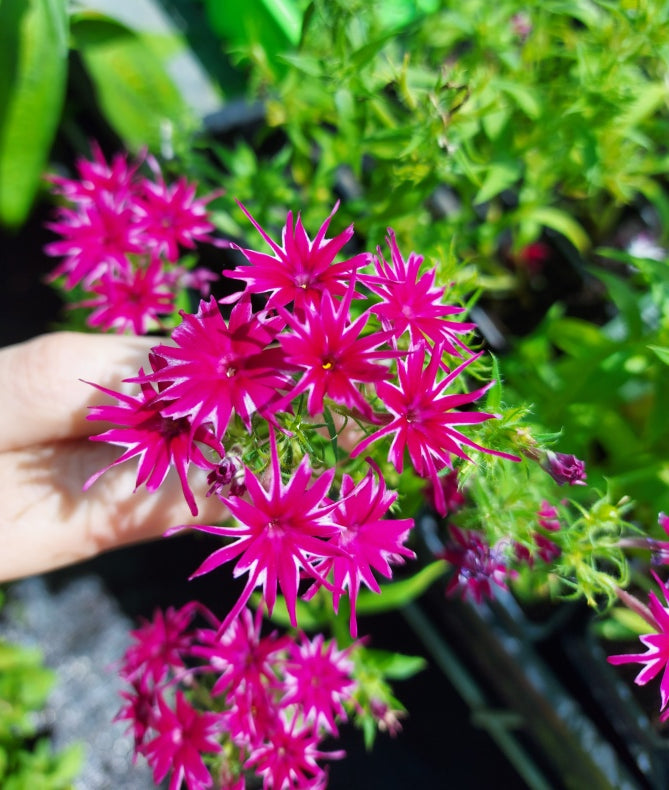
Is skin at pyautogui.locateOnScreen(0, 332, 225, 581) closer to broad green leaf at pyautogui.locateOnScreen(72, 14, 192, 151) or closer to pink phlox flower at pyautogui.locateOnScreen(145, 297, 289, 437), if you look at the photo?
pink phlox flower at pyautogui.locateOnScreen(145, 297, 289, 437)

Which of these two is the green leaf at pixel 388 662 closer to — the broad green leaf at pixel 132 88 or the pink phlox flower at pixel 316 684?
the pink phlox flower at pixel 316 684

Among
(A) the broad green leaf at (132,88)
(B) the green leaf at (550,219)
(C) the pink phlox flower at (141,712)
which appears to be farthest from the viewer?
(A) the broad green leaf at (132,88)

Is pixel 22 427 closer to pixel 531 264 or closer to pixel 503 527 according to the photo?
pixel 503 527

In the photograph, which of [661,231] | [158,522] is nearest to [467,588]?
[158,522]

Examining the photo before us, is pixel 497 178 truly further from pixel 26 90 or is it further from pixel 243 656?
pixel 26 90

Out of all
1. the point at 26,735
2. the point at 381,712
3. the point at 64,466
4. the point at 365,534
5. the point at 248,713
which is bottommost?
the point at 26,735

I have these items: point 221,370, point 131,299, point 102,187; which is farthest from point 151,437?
point 102,187

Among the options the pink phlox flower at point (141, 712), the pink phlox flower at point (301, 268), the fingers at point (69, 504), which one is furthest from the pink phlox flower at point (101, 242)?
the pink phlox flower at point (141, 712)

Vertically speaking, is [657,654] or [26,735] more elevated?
[657,654]
